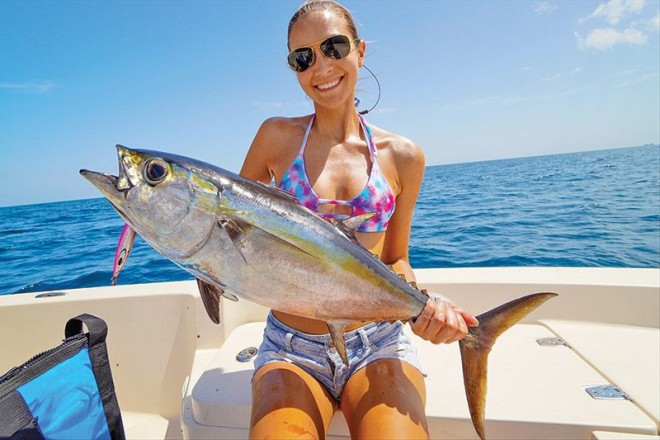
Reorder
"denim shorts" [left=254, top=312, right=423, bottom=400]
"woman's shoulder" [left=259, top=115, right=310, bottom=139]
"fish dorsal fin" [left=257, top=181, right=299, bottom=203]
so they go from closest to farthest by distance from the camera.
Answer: "fish dorsal fin" [left=257, top=181, right=299, bottom=203]
"denim shorts" [left=254, top=312, right=423, bottom=400]
"woman's shoulder" [left=259, top=115, right=310, bottom=139]

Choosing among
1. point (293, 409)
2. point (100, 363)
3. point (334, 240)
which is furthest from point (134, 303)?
A: point (334, 240)

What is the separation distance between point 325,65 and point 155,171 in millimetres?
1241

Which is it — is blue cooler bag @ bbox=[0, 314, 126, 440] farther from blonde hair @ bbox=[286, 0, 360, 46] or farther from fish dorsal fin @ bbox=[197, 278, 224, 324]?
blonde hair @ bbox=[286, 0, 360, 46]

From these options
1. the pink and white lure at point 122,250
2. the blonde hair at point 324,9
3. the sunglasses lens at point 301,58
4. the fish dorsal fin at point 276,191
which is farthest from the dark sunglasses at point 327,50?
the pink and white lure at point 122,250

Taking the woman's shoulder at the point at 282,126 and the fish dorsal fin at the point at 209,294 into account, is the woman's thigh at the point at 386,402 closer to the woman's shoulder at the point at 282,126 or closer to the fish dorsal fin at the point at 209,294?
the fish dorsal fin at the point at 209,294

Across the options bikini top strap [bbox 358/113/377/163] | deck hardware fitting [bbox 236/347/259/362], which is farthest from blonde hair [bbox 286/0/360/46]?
deck hardware fitting [bbox 236/347/259/362]

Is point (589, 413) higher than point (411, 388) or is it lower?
lower

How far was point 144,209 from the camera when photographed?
4.74 ft

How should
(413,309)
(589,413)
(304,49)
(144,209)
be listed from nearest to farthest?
(144,209) < (413,309) < (589,413) < (304,49)

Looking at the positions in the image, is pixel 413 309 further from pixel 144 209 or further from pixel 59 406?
pixel 59 406

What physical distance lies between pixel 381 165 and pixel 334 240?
35.6 inches

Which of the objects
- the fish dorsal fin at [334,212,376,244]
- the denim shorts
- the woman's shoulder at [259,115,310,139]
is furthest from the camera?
the woman's shoulder at [259,115,310,139]

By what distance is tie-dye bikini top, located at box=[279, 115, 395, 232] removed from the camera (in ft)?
7.33

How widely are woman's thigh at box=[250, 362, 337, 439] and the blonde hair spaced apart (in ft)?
6.46
